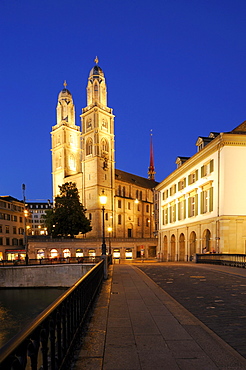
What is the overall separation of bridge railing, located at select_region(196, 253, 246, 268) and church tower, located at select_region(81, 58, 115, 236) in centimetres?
4329

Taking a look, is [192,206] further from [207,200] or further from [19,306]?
[19,306]

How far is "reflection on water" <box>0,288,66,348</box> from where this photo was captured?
2050cm

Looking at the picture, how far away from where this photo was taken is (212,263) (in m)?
24.7

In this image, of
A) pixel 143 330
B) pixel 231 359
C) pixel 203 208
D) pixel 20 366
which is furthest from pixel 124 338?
pixel 203 208

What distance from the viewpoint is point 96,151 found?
2840 inches

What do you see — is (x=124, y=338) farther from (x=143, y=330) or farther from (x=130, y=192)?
(x=130, y=192)

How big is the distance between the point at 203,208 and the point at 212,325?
24703 mm

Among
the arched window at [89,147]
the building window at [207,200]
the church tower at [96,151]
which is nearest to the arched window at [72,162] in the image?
the church tower at [96,151]

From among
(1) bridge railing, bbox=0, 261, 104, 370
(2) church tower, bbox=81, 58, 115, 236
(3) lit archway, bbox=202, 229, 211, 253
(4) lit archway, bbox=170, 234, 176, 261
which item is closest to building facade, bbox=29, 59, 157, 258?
(2) church tower, bbox=81, 58, 115, 236

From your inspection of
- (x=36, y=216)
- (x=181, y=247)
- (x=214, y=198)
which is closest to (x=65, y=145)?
(x=181, y=247)

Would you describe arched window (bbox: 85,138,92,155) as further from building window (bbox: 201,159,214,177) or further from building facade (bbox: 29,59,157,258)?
building window (bbox: 201,159,214,177)

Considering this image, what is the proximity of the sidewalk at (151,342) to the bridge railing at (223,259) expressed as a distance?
15.2 meters

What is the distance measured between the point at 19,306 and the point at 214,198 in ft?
73.1

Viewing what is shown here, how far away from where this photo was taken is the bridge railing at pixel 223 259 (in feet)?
68.9
